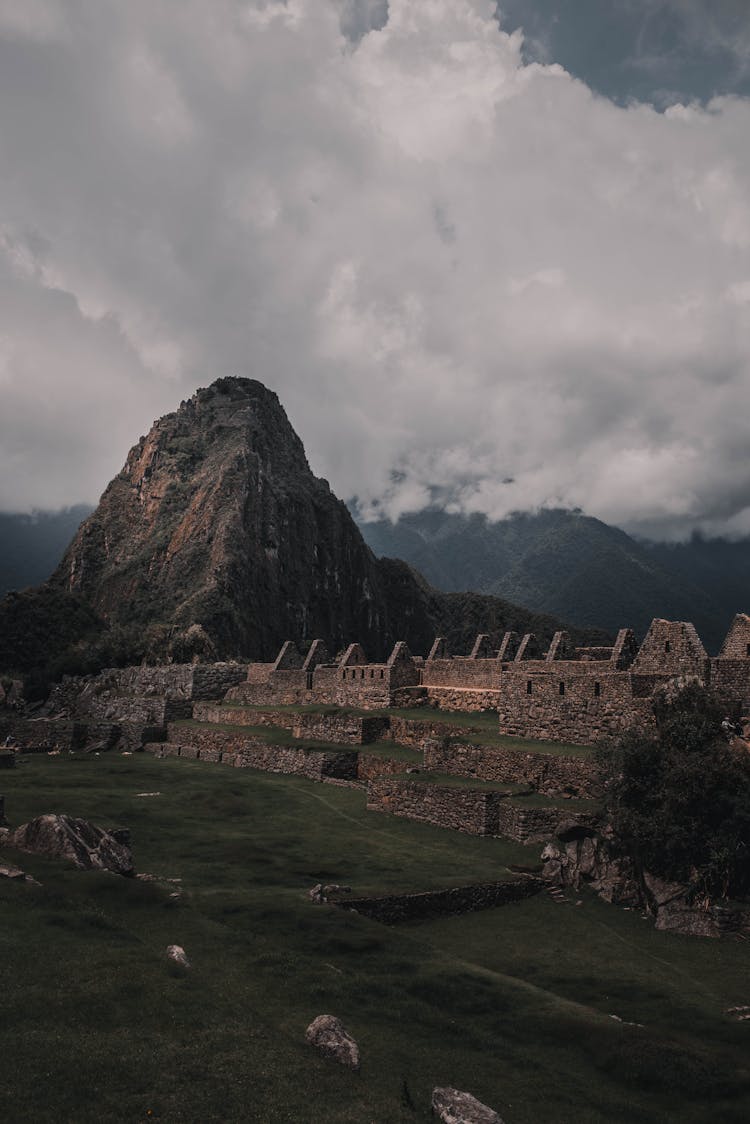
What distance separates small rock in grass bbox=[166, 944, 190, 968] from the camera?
8.86 meters

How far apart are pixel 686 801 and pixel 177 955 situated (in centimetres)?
1033

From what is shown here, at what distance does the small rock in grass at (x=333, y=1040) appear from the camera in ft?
24.6

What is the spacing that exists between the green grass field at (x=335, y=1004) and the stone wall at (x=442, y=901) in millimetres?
299

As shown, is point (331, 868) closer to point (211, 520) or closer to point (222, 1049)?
point (222, 1049)

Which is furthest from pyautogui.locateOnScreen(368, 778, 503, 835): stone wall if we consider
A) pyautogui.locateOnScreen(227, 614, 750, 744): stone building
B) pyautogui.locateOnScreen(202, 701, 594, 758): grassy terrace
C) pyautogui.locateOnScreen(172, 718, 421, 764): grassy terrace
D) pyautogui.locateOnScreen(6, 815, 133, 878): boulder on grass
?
pyautogui.locateOnScreen(6, 815, 133, 878): boulder on grass

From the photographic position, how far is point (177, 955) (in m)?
9.02

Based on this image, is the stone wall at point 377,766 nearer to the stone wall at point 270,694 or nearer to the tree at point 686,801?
the tree at point 686,801

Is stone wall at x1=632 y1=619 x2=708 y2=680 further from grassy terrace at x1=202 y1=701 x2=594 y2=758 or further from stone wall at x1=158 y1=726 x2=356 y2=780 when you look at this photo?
stone wall at x1=158 y1=726 x2=356 y2=780

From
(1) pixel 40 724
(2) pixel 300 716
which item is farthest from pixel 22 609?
(2) pixel 300 716

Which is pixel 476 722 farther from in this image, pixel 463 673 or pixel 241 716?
pixel 241 716

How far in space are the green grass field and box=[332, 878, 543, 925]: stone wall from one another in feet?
0.98

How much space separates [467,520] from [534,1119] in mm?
160880

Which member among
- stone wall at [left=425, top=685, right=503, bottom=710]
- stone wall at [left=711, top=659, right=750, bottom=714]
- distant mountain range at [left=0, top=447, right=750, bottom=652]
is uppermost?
distant mountain range at [left=0, top=447, right=750, bottom=652]

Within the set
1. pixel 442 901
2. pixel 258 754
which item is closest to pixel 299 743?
pixel 258 754
